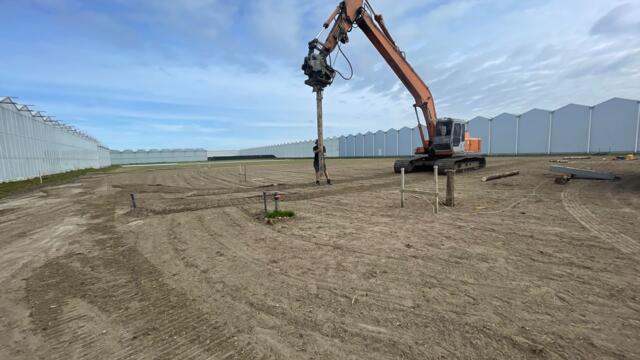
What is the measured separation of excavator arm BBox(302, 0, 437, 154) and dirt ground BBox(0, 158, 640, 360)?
8321 millimetres

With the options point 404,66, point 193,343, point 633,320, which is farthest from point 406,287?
point 404,66

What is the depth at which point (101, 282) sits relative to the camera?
4562 millimetres

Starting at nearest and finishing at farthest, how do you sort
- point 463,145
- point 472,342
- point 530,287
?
point 472,342 → point 530,287 → point 463,145

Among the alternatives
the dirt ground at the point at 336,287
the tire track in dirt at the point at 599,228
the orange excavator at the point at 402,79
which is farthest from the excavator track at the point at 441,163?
the dirt ground at the point at 336,287

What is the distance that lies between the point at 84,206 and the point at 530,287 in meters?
14.7

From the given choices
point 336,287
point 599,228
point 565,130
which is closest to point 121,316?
point 336,287

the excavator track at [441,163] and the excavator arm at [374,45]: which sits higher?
the excavator arm at [374,45]

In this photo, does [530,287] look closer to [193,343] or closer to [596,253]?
[596,253]

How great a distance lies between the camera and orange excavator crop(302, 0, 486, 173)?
13.9m

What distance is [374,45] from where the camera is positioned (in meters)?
16.2

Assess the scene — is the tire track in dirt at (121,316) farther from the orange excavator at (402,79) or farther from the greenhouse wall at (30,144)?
the greenhouse wall at (30,144)

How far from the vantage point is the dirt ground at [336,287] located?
113 inches

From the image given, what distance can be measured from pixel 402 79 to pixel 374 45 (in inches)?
105

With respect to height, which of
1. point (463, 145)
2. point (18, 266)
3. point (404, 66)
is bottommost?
point (18, 266)
